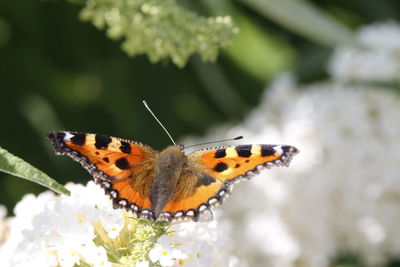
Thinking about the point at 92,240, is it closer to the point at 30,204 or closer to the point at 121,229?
the point at 121,229

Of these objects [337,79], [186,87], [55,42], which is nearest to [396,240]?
[337,79]

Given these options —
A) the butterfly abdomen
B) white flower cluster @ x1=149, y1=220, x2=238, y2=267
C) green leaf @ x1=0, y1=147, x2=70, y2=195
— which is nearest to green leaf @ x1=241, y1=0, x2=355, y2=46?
the butterfly abdomen

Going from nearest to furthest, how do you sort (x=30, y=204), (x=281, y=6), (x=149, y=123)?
(x=30, y=204)
(x=281, y=6)
(x=149, y=123)

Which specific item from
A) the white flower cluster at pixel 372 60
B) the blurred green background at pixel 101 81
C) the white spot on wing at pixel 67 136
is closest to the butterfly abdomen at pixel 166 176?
the white spot on wing at pixel 67 136

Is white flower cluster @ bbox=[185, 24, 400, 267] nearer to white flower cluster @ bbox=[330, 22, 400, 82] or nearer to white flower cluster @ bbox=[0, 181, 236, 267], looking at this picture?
white flower cluster @ bbox=[330, 22, 400, 82]

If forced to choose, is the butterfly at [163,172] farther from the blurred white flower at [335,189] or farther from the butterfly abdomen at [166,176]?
the blurred white flower at [335,189]

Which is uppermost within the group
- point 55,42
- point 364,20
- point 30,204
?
point 364,20

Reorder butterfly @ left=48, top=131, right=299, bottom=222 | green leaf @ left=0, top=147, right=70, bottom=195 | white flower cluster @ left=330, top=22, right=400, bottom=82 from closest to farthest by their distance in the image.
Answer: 1. green leaf @ left=0, top=147, right=70, bottom=195
2. butterfly @ left=48, top=131, right=299, bottom=222
3. white flower cluster @ left=330, top=22, right=400, bottom=82
